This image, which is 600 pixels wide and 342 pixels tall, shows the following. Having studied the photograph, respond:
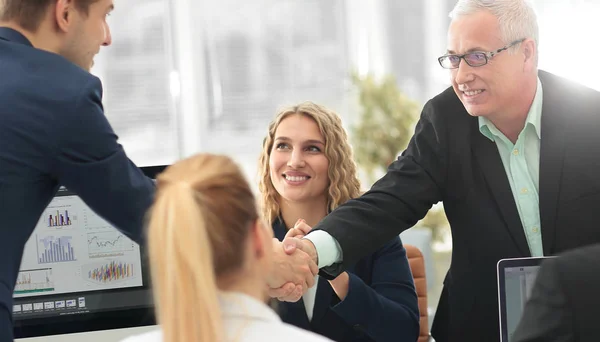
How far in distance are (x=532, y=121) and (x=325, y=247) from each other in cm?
68

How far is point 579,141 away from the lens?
87.2 inches

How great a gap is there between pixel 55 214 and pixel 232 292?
4.12 feet

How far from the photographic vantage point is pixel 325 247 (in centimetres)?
226

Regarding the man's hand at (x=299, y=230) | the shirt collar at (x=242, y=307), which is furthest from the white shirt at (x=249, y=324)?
the man's hand at (x=299, y=230)

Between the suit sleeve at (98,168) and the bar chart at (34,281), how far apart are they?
2.20 feet

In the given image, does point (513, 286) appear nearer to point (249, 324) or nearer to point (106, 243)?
point (249, 324)

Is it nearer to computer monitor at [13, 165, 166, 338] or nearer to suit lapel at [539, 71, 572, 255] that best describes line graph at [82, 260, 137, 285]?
computer monitor at [13, 165, 166, 338]

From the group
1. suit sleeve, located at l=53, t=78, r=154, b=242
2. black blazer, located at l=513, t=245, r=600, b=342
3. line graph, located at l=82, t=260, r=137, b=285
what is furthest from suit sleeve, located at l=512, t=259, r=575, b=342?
line graph, located at l=82, t=260, r=137, b=285

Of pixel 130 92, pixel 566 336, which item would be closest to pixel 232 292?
pixel 566 336

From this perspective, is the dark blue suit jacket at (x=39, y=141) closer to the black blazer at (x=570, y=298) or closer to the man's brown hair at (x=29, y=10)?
the man's brown hair at (x=29, y=10)

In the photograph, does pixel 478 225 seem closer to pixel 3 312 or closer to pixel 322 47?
pixel 3 312

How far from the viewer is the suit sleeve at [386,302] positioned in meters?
2.30

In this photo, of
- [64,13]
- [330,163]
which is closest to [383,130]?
[330,163]

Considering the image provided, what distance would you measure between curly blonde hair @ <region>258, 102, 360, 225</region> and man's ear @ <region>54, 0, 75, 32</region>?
1.14 meters
